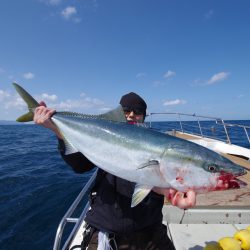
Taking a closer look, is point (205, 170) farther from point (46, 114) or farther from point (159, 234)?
point (46, 114)

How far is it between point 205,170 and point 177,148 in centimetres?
34

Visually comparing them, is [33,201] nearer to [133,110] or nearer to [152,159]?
[133,110]

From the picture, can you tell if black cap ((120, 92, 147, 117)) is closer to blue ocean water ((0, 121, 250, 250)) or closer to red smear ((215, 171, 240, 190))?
red smear ((215, 171, 240, 190))

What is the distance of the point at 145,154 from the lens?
2426mm

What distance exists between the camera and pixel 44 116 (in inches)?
118

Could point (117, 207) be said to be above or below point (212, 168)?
below

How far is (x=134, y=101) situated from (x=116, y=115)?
0.84 m

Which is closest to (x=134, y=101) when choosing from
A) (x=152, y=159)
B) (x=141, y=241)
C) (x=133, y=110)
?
(x=133, y=110)

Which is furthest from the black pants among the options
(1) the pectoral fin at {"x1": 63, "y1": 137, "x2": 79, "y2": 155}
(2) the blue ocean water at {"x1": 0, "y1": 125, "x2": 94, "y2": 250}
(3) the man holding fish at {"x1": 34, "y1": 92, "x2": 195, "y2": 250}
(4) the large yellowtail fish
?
(2) the blue ocean water at {"x1": 0, "y1": 125, "x2": 94, "y2": 250}

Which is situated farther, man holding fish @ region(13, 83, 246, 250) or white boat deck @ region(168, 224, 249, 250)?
white boat deck @ region(168, 224, 249, 250)

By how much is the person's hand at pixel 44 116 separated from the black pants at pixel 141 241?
145cm

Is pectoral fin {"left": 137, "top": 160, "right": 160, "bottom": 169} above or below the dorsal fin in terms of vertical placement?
A: below

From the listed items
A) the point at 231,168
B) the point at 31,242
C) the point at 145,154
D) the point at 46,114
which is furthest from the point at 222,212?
the point at 31,242

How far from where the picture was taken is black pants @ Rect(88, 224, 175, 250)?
2994mm
